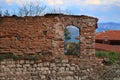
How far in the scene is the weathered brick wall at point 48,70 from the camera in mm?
15094

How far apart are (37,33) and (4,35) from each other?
1328 millimetres

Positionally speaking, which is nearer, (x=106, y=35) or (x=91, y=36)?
(x=91, y=36)

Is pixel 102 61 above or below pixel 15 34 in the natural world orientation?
below

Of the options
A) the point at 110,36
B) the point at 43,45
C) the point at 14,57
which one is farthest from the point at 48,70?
the point at 110,36

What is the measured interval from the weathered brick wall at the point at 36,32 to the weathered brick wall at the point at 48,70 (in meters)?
0.48

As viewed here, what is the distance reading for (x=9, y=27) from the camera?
15.2 metres

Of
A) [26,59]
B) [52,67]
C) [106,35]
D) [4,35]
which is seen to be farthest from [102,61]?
[106,35]

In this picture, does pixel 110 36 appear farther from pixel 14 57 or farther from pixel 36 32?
pixel 14 57

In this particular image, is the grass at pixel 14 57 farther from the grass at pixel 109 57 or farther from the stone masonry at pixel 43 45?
the grass at pixel 109 57

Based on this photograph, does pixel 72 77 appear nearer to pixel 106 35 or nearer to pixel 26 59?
pixel 26 59

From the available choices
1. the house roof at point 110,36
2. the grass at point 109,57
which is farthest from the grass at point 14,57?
the house roof at point 110,36

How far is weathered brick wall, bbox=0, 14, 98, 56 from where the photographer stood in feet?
50.0

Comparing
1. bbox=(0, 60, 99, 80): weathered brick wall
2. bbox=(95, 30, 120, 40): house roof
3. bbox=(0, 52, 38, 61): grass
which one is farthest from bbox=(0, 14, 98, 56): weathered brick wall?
bbox=(95, 30, 120, 40): house roof

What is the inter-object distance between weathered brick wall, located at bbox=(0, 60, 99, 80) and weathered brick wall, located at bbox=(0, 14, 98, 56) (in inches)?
18.8
